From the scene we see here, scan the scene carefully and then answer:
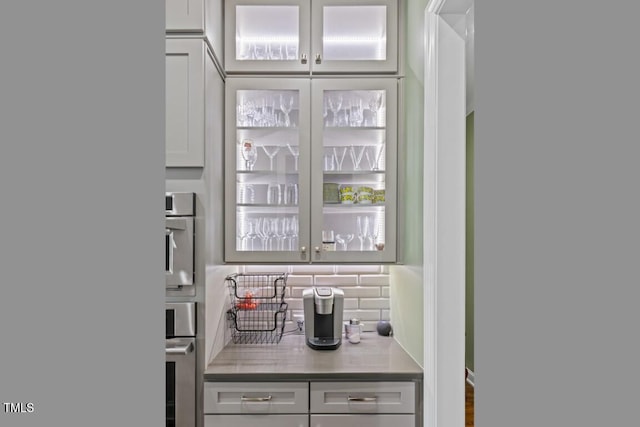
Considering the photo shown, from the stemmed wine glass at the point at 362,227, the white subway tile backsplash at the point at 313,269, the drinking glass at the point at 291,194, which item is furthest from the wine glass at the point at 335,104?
the white subway tile backsplash at the point at 313,269

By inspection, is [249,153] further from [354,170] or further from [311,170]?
[354,170]

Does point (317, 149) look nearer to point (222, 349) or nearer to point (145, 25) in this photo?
point (222, 349)

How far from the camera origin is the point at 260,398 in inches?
66.7

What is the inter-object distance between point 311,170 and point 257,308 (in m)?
Result: 0.79

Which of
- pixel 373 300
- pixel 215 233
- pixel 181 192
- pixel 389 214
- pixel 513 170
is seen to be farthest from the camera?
pixel 373 300

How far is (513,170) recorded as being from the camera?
0.17 metres

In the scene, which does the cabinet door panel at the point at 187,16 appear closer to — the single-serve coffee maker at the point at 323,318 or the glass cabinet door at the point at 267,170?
the glass cabinet door at the point at 267,170

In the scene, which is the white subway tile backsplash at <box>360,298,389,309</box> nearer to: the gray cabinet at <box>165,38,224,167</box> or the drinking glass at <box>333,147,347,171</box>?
the drinking glass at <box>333,147,347,171</box>

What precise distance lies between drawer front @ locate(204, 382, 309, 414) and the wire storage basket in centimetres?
38

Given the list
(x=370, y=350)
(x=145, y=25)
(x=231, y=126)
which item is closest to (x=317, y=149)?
(x=231, y=126)

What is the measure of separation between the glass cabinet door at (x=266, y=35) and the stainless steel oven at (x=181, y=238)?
0.76m

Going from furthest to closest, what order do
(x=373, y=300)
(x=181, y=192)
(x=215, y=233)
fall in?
(x=373, y=300) → (x=215, y=233) → (x=181, y=192)

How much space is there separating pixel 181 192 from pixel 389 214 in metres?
0.99

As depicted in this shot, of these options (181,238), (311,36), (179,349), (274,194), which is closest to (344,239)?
(274,194)
